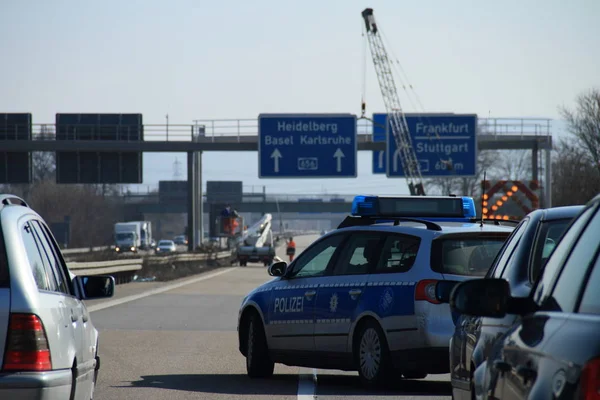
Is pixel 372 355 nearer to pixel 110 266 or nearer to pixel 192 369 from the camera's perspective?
pixel 192 369

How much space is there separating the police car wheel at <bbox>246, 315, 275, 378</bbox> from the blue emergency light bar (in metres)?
1.68

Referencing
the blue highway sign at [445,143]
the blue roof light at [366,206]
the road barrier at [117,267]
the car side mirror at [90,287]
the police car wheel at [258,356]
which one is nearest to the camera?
the car side mirror at [90,287]

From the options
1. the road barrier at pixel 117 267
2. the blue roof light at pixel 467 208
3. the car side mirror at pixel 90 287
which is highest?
the blue roof light at pixel 467 208

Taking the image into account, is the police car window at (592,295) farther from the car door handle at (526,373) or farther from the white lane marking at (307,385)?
the white lane marking at (307,385)

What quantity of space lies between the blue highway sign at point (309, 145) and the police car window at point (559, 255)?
40124 mm

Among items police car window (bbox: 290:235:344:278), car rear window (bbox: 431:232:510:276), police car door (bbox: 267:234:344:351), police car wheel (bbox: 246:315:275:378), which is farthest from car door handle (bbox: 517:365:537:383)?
police car wheel (bbox: 246:315:275:378)

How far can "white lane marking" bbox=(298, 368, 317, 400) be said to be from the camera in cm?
1056

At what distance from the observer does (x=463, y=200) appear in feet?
43.3

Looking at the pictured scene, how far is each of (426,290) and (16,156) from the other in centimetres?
4074

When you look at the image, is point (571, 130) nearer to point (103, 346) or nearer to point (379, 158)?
point (379, 158)

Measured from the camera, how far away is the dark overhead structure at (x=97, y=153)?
49.2m

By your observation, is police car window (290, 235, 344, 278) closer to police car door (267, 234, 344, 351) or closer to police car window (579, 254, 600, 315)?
police car door (267, 234, 344, 351)

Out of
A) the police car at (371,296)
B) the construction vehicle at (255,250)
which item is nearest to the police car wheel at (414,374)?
the police car at (371,296)

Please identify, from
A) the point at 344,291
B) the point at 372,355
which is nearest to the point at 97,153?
the point at 344,291
